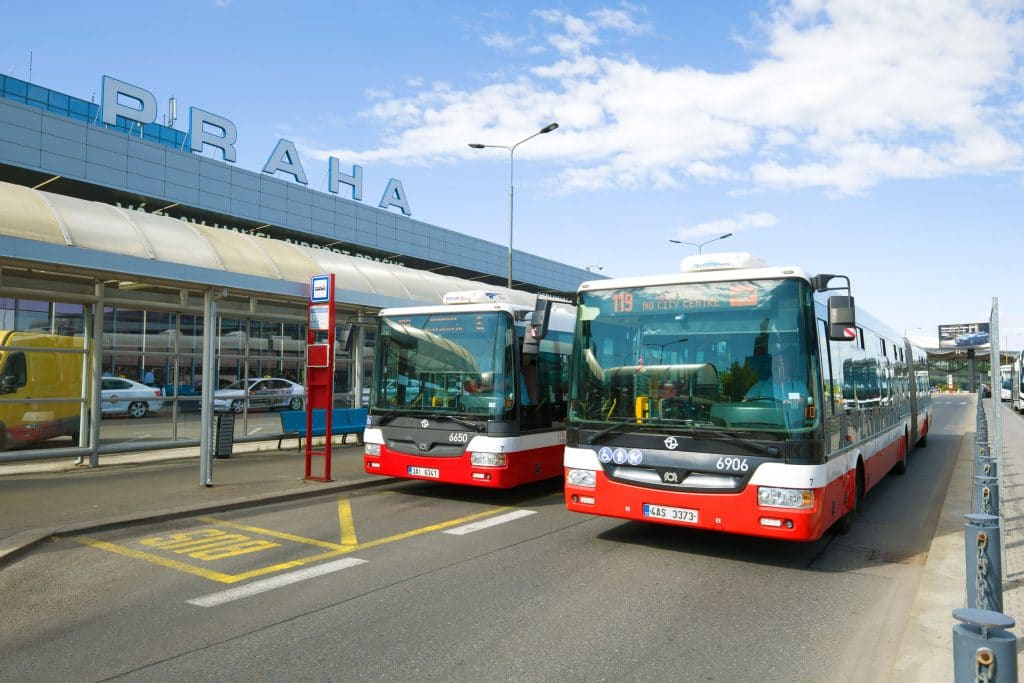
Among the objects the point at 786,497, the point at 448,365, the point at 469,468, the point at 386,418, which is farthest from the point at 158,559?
the point at 786,497

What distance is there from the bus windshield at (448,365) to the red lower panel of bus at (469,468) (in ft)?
2.07

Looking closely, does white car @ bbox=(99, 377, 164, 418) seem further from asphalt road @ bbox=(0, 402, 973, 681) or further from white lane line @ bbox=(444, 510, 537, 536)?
white lane line @ bbox=(444, 510, 537, 536)

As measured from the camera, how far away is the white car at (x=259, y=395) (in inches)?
643

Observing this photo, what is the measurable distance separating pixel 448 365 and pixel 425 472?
145 cm

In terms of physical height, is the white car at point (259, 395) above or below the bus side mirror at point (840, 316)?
below

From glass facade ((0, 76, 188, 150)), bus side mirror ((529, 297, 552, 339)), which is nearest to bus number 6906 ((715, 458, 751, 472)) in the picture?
bus side mirror ((529, 297, 552, 339))

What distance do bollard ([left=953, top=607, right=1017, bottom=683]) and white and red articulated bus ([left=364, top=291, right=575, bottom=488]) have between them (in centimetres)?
647

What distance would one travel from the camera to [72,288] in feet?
42.7

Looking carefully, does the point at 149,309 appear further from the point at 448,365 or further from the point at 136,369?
the point at 448,365

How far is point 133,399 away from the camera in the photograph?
14.8 metres

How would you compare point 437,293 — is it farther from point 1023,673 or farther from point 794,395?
point 1023,673

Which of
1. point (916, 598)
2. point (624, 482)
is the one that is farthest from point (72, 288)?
point (916, 598)

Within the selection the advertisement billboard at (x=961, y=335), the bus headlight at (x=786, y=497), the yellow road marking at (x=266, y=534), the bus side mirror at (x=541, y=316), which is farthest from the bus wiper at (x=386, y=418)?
the advertisement billboard at (x=961, y=335)

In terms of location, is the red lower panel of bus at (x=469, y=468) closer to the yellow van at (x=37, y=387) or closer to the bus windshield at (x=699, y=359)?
the bus windshield at (x=699, y=359)
